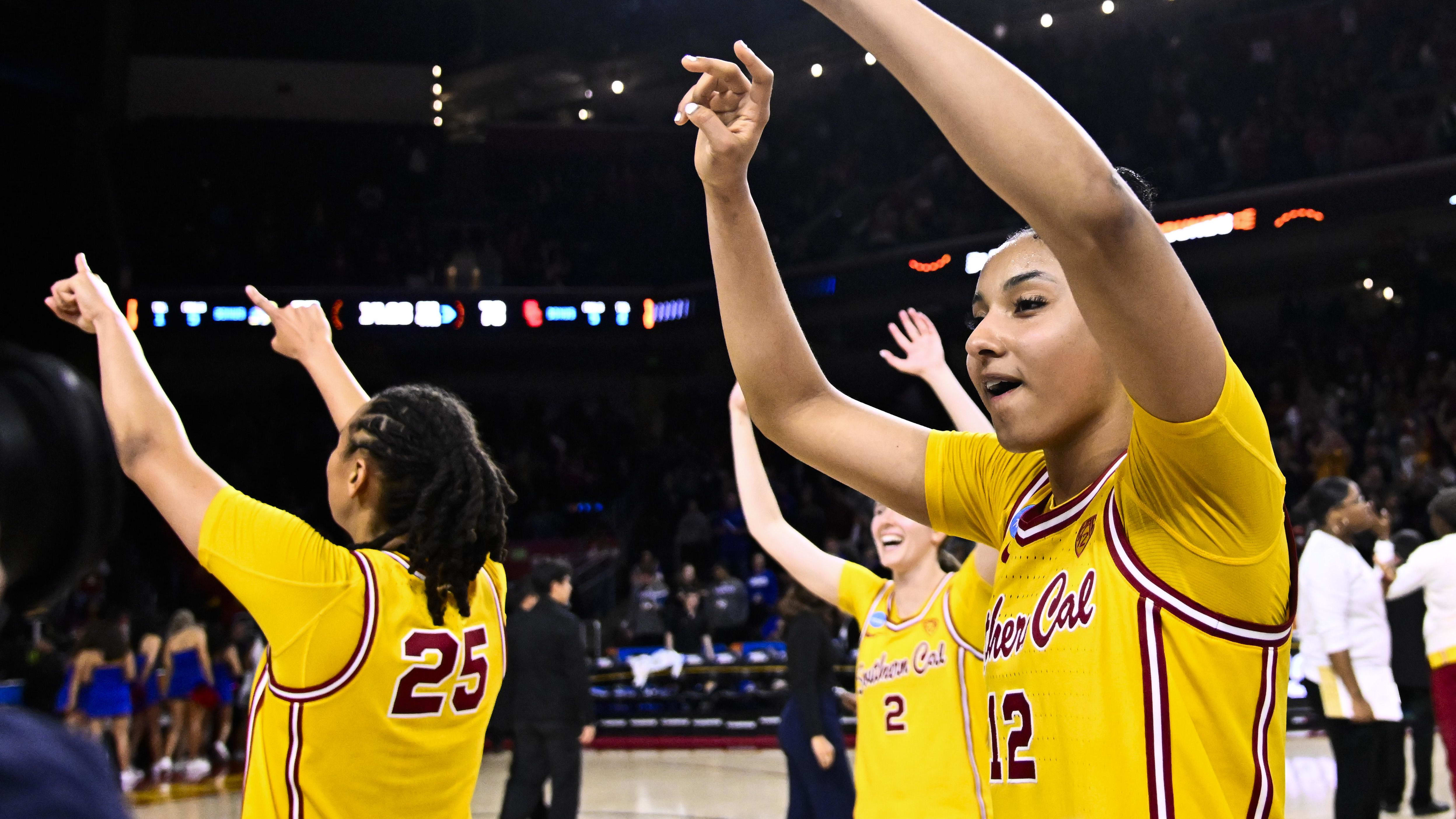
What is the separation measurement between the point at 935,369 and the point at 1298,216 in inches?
484

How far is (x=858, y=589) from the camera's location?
446cm

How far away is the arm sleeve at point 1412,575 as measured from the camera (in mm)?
6418

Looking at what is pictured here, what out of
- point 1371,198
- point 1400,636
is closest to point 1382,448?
point 1371,198

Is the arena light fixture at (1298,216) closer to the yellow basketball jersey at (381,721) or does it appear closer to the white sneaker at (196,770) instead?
the white sneaker at (196,770)

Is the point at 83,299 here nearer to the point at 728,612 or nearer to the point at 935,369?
the point at 935,369

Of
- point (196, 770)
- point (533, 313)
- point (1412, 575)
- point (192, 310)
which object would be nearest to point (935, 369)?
point (1412, 575)

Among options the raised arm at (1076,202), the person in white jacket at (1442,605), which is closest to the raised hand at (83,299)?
the raised arm at (1076,202)

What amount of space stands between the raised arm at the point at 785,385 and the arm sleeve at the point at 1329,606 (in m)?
5.28

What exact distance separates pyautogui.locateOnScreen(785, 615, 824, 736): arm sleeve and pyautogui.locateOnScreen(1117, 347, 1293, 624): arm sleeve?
4909mm

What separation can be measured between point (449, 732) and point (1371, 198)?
13533 millimetres

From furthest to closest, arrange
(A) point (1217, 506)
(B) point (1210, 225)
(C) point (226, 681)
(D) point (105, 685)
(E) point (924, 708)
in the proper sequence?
(B) point (1210, 225), (C) point (226, 681), (D) point (105, 685), (E) point (924, 708), (A) point (1217, 506)

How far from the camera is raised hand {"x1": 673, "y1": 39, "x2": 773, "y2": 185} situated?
164cm

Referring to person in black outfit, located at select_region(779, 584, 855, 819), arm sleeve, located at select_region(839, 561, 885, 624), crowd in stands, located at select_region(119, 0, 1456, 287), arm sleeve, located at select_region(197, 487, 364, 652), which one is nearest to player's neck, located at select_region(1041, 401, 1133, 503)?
arm sleeve, located at select_region(197, 487, 364, 652)

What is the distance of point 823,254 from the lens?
17500 mm
